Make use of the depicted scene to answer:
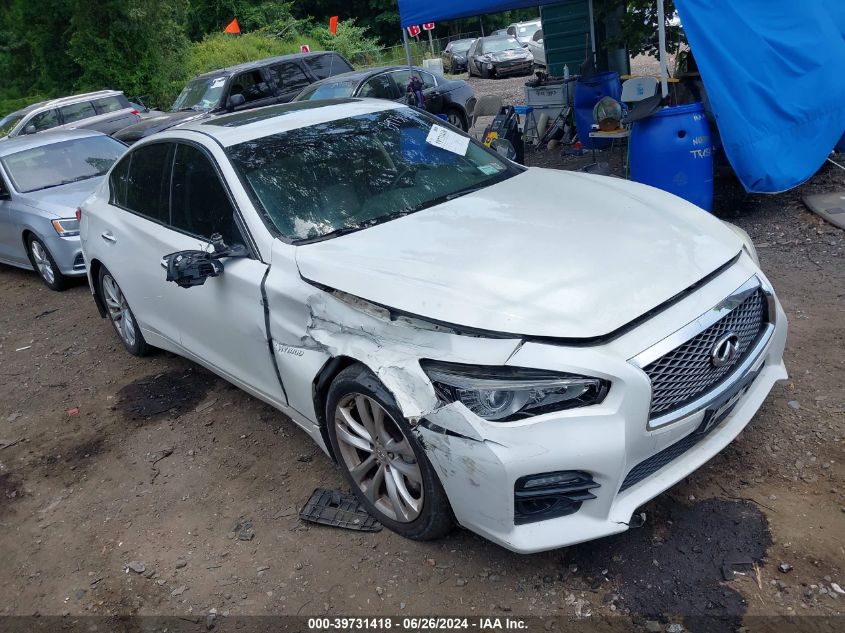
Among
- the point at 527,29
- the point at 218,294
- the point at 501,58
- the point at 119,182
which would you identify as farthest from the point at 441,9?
the point at 527,29

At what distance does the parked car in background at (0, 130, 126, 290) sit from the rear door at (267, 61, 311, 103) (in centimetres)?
530

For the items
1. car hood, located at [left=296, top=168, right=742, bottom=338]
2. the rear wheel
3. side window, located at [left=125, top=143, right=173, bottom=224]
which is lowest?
the rear wheel

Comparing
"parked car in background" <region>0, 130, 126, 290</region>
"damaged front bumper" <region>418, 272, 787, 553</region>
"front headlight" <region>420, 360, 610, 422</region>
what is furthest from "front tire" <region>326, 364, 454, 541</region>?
"parked car in background" <region>0, 130, 126, 290</region>

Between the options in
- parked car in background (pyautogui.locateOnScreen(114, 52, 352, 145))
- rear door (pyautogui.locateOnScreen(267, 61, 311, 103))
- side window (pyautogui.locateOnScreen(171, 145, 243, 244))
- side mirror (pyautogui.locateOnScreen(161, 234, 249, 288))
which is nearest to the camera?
side mirror (pyautogui.locateOnScreen(161, 234, 249, 288))

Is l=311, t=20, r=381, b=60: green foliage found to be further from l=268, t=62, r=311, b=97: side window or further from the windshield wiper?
the windshield wiper

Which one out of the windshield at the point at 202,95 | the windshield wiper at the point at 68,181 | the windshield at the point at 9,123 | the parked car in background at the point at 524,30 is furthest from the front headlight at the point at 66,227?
the parked car in background at the point at 524,30

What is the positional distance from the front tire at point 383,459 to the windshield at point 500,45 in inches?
818

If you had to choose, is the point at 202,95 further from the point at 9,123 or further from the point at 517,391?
the point at 517,391

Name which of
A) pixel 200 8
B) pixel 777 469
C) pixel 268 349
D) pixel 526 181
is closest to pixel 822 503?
pixel 777 469

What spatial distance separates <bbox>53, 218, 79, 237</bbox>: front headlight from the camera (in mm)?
7074

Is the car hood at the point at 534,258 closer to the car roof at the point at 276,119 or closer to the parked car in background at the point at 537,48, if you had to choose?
the car roof at the point at 276,119

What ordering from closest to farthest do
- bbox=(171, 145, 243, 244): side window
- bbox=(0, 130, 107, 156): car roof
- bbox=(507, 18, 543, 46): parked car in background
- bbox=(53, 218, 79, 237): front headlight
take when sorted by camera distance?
bbox=(171, 145, 243, 244): side window, bbox=(53, 218, 79, 237): front headlight, bbox=(0, 130, 107, 156): car roof, bbox=(507, 18, 543, 46): parked car in background

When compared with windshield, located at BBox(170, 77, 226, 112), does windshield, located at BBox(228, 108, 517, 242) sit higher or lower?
higher

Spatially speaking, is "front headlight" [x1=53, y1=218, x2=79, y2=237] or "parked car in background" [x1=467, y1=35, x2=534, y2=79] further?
"parked car in background" [x1=467, y1=35, x2=534, y2=79]
